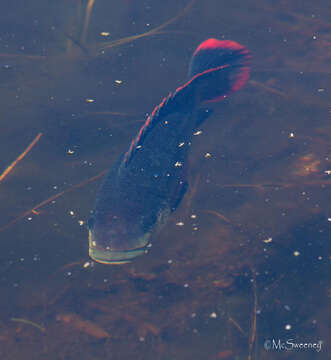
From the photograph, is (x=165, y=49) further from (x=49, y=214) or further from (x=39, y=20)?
(x=49, y=214)

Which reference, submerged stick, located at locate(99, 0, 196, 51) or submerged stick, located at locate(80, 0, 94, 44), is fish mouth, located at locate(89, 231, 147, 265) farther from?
submerged stick, located at locate(80, 0, 94, 44)

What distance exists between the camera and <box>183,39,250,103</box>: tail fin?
16.0ft

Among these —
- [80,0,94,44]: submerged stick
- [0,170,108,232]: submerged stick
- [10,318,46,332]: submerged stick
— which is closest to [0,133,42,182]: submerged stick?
[0,170,108,232]: submerged stick

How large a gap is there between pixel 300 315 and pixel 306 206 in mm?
1391

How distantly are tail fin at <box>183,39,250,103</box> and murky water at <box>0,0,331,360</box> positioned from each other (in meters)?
0.39

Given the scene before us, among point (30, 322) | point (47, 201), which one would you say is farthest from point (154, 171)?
point (30, 322)

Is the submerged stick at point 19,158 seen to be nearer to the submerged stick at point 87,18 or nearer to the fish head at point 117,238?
the fish head at point 117,238

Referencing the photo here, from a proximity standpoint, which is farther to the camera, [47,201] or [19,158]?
[19,158]

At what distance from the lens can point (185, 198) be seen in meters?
4.39

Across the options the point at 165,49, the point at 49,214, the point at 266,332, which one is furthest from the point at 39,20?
the point at 266,332

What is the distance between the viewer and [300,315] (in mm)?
3355

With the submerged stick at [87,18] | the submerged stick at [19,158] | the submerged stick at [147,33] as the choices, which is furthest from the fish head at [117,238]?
the submerged stick at [87,18]

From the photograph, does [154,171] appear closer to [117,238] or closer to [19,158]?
[117,238]

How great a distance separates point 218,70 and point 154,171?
203cm
